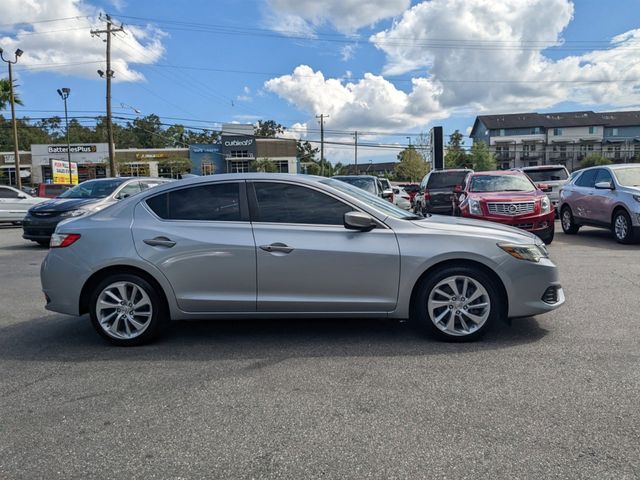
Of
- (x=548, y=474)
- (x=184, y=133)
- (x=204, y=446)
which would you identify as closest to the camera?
(x=548, y=474)

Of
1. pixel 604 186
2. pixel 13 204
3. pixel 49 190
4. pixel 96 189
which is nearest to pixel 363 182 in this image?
pixel 604 186

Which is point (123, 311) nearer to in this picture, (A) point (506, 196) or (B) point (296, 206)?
(B) point (296, 206)

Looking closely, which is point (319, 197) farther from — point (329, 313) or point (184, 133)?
point (184, 133)

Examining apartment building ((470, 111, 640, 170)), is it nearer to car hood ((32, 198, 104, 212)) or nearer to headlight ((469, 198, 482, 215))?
headlight ((469, 198, 482, 215))

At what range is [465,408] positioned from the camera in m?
3.28

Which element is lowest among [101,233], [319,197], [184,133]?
[101,233]

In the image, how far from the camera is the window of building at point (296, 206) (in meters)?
4.61

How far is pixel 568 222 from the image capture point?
12.6 m

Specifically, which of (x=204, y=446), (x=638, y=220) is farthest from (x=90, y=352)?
(x=638, y=220)

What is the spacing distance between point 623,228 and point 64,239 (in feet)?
34.2

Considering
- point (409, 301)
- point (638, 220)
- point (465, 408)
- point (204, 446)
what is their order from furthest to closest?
1. point (638, 220)
2. point (409, 301)
3. point (465, 408)
4. point (204, 446)

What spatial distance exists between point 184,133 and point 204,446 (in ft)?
384

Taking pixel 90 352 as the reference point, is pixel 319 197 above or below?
above

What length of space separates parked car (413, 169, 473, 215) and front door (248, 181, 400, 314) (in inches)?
455
